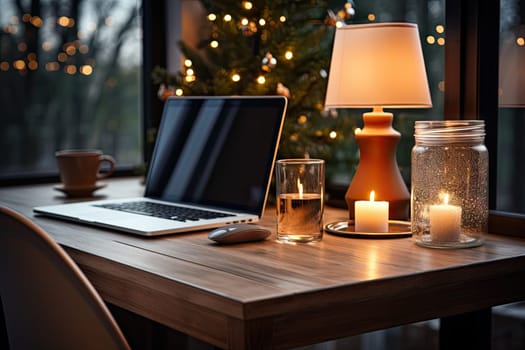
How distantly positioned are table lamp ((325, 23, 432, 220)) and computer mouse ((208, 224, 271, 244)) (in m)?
0.30

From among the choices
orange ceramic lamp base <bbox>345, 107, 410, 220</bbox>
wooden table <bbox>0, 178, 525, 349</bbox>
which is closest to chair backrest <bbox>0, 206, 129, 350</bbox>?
wooden table <bbox>0, 178, 525, 349</bbox>

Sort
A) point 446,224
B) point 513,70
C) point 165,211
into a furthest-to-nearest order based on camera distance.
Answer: point 165,211
point 513,70
point 446,224

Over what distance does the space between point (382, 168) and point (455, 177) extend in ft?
0.73

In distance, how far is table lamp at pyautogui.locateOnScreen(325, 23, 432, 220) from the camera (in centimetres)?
147

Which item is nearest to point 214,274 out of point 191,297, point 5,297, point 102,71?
point 191,297

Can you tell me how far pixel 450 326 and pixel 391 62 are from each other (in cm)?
63

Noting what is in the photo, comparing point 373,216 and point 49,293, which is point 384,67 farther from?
point 49,293

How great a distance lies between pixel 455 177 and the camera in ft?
4.50

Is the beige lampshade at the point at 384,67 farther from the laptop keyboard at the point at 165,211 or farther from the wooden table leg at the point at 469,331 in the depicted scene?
the wooden table leg at the point at 469,331

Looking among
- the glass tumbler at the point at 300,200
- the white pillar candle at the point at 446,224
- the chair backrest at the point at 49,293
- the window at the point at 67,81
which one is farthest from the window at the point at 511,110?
the window at the point at 67,81

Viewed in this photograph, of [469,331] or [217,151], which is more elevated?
[217,151]

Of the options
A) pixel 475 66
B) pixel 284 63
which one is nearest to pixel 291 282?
pixel 475 66

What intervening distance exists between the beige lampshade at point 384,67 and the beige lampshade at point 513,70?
0.19 meters

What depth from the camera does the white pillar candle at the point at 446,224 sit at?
4.30ft
